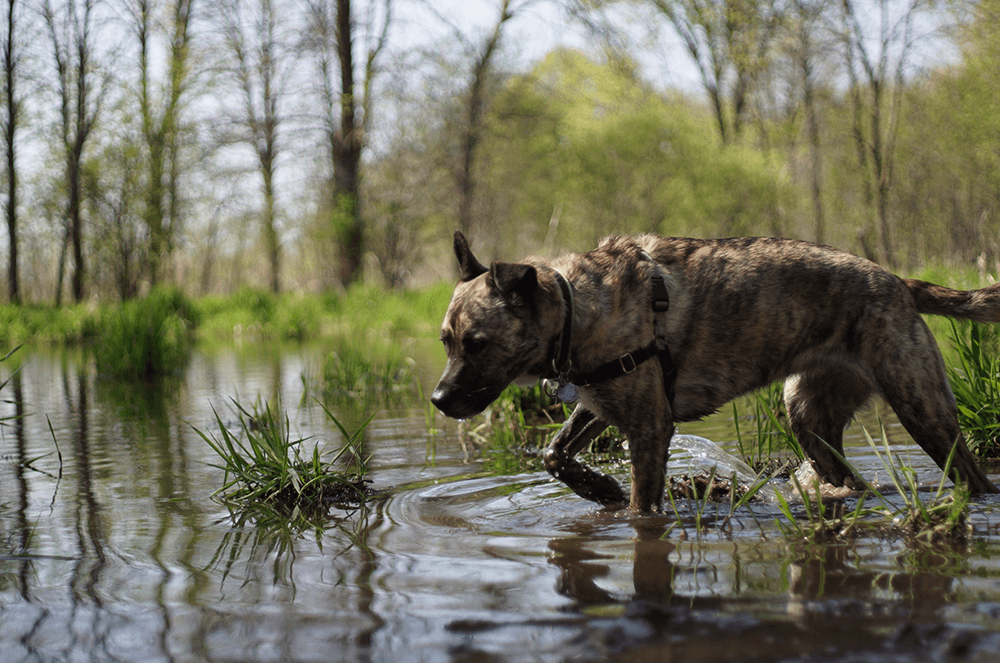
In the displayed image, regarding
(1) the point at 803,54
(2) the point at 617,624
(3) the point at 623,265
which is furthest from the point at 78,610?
(1) the point at 803,54

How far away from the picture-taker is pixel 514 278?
3.92 metres

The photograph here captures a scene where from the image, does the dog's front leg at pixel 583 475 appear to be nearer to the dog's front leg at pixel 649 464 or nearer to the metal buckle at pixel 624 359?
the dog's front leg at pixel 649 464

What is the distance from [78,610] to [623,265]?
2.83 m

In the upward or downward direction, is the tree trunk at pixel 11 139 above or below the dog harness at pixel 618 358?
above

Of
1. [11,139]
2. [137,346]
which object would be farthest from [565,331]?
[11,139]

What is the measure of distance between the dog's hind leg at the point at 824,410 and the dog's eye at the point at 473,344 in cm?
182

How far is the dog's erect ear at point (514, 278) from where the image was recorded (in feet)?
12.8

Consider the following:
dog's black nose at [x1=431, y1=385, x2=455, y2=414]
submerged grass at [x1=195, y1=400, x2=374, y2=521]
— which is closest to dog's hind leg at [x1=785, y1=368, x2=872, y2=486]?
dog's black nose at [x1=431, y1=385, x2=455, y2=414]

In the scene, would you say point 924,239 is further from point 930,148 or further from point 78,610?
point 78,610

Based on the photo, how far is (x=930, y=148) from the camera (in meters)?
23.2

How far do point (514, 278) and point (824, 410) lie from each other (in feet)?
6.82

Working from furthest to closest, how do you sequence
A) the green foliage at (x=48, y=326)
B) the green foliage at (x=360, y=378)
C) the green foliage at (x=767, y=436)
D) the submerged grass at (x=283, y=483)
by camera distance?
the green foliage at (x=48, y=326) → the green foliage at (x=360, y=378) → the green foliage at (x=767, y=436) → the submerged grass at (x=283, y=483)


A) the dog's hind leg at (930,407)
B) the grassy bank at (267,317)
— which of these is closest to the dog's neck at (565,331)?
the dog's hind leg at (930,407)

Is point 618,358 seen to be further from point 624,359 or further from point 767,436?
point 767,436
